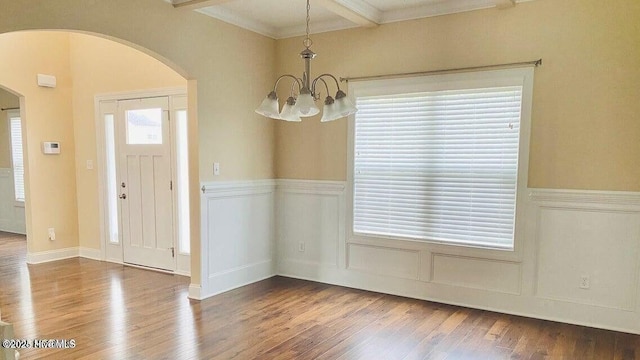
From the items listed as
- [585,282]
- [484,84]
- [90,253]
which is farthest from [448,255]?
[90,253]

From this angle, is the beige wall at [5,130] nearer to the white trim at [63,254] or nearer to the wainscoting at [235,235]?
the white trim at [63,254]

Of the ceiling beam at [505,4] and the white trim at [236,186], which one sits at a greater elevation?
the ceiling beam at [505,4]

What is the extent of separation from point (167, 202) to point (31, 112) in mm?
2210

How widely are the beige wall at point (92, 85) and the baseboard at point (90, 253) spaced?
58 millimetres

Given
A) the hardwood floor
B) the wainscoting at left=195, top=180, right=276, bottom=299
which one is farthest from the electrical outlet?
the wainscoting at left=195, top=180, right=276, bottom=299

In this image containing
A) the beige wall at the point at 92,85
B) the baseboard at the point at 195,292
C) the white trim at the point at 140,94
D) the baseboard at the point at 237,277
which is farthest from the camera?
the beige wall at the point at 92,85

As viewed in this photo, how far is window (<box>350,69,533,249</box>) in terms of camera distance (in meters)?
3.83

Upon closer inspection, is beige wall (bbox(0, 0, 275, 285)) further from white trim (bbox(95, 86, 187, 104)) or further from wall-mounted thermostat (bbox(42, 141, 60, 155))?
wall-mounted thermostat (bbox(42, 141, 60, 155))

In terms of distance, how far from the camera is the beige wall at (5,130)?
7.56 meters

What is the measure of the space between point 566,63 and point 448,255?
6.38 ft

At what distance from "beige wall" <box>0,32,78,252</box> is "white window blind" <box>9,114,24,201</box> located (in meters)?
2.47

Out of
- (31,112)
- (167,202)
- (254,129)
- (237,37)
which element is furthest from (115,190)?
(237,37)

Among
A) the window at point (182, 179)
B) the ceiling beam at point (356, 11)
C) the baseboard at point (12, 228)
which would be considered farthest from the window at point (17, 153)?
the ceiling beam at point (356, 11)

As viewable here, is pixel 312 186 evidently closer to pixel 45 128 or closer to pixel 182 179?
pixel 182 179
